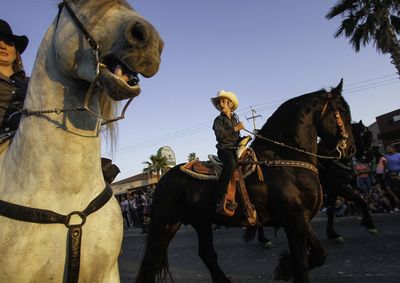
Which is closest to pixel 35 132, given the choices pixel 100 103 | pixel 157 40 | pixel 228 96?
pixel 100 103

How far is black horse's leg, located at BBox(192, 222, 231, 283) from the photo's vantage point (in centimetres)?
520

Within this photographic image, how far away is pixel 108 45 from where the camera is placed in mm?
1923

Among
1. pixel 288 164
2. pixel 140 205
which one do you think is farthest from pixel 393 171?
pixel 140 205

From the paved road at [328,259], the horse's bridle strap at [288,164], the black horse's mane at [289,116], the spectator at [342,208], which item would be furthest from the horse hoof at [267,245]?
the spectator at [342,208]

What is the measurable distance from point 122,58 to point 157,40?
0.65 ft

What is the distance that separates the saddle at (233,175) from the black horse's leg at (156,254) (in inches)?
33.3

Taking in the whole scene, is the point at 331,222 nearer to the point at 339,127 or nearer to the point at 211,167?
the point at 339,127

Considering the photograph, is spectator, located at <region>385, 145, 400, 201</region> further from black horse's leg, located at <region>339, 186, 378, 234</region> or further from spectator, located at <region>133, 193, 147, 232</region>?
spectator, located at <region>133, 193, 147, 232</region>

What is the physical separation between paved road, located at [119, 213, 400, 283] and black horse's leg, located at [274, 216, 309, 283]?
25.8 inches

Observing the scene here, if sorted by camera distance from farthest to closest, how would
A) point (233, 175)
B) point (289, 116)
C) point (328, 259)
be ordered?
point (328, 259) < point (289, 116) < point (233, 175)

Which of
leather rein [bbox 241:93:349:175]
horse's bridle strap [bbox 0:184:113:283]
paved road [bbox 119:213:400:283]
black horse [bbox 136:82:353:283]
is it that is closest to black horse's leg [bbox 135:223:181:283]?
black horse [bbox 136:82:353:283]

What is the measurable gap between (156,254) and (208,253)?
765 mm

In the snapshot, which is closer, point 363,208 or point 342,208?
point 363,208

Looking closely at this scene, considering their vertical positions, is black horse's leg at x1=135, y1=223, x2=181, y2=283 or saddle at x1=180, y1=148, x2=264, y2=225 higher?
saddle at x1=180, y1=148, x2=264, y2=225
